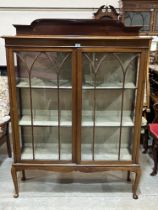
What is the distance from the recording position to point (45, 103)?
76.6 inches

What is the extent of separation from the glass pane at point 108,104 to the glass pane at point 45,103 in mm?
140

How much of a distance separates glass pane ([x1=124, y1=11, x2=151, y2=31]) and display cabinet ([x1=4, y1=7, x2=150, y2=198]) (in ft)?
5.09

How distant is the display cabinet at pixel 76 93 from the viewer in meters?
1.71

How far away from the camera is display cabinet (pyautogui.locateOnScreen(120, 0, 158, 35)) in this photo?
3189mm

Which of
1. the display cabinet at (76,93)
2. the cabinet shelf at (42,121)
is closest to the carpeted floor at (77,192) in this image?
the display cabinet at (76,93)

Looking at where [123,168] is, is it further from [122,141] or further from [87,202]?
[87,202]

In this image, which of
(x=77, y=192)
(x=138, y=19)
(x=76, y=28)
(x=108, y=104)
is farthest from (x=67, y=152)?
(x=138, y=19)

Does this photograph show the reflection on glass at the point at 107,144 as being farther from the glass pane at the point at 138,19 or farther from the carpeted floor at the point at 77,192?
the glass pane at the point at 138,19

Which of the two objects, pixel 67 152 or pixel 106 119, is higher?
pixel 106 119

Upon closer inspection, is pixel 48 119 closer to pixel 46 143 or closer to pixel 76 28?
pixel 46 143

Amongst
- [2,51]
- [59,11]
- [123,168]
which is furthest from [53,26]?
[2,51]

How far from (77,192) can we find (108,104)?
0.87 meters

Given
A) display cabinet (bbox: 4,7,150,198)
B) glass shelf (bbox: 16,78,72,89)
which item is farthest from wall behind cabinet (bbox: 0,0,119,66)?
glass shelf (bbox: 16,78,72,89)

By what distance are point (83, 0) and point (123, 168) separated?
2521 mm
